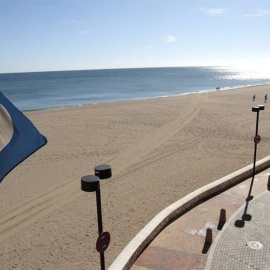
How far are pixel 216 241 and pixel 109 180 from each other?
7213 mm

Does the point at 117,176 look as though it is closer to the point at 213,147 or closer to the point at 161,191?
the point at 161,191

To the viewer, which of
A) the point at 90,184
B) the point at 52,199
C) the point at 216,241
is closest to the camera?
the point at 90,184

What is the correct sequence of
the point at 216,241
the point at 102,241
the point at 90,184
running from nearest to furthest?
the point at 90,184 < the point at 102,241 < the point at 216,241

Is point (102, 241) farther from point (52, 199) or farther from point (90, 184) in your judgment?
point (52, 199)

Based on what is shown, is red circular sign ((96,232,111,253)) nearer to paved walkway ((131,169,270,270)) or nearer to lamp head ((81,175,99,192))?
lamp head ((81,175,99,192))

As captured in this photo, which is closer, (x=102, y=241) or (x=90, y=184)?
(x=90, y=184)

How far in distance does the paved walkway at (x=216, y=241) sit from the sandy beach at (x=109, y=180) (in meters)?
1.44

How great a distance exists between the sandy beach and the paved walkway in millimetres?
1441

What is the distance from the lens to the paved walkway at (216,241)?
25.6ft

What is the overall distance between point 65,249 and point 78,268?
3.62 ft

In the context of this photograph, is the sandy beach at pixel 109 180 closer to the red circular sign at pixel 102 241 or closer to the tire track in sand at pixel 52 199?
the tire track in sand at pixel 52 199

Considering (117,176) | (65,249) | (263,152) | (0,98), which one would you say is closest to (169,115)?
(263,152)

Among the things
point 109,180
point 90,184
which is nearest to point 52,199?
point 109,180

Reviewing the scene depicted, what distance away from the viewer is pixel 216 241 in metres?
8.74
